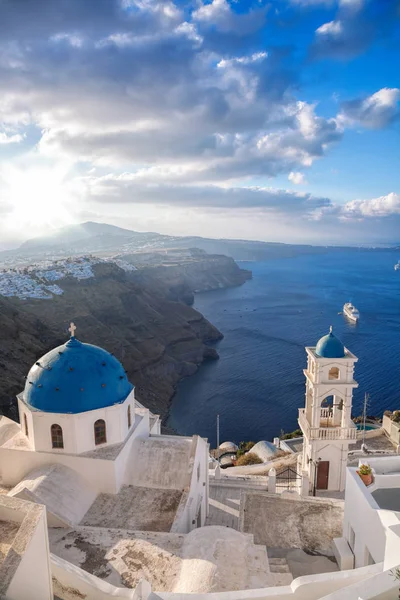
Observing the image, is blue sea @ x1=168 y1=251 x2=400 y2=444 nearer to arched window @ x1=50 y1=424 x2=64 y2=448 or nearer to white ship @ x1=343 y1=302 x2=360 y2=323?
white ship @ x1=343 y1=302 x2=360 y2=323

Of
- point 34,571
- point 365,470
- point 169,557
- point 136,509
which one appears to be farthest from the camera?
point 136,509

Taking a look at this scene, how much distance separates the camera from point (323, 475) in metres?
19.7

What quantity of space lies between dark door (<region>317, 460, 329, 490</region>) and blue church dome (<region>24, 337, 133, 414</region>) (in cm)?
1009

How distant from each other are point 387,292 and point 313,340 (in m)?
65.0

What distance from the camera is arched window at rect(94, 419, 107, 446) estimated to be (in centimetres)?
1559

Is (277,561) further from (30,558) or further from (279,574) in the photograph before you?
(30,558)

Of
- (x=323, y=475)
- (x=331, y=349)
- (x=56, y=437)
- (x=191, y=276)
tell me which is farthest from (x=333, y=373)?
(x=191, y=276)

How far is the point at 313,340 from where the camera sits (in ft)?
248

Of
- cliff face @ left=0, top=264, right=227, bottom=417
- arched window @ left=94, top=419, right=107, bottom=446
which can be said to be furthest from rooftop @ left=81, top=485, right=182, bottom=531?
cliff face @ left=0, top=264, right=227, bottom=417

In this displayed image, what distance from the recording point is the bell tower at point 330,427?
19.3 meters

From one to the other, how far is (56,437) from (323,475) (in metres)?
12.4

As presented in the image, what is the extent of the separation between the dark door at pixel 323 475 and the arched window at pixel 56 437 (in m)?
11.8

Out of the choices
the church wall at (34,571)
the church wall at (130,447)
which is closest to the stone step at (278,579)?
the church wall at (34,571)

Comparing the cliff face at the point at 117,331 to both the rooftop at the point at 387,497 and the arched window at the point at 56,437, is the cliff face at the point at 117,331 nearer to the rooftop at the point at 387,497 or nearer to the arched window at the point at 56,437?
the arched window at the point at 56,437
